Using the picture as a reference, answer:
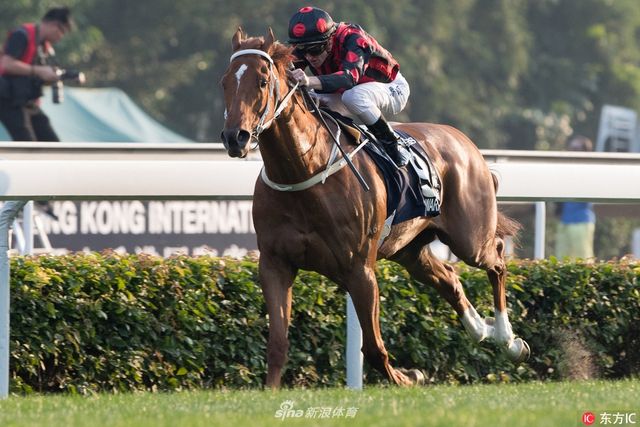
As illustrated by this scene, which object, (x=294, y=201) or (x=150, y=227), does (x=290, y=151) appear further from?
(x=150, y=227)

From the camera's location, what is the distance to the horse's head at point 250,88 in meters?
5.79

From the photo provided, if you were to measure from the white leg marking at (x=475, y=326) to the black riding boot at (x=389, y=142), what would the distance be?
0.99m

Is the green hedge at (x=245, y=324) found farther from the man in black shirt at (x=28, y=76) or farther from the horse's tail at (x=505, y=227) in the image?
the man in black shirt at (x=28, y=76)

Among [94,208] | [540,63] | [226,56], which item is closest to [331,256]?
[94,208]

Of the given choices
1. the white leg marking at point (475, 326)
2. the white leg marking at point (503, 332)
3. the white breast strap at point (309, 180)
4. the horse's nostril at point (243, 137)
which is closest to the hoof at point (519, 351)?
the white leg marking at point (503, 332)

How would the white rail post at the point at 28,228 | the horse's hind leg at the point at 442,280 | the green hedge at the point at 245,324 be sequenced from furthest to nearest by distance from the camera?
the white rail post at the point at 28,228, the horse's hind leg at the point at 442,280, the green hedge at the point at 245,324

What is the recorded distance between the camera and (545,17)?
31891 millimetres

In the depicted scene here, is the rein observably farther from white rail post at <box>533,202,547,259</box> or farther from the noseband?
white rail post at <box>533,202,547,259</box>

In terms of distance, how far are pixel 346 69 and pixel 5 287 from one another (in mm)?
1766

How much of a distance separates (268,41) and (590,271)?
269cm

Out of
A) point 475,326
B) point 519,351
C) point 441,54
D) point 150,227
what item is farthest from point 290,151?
point 441,54

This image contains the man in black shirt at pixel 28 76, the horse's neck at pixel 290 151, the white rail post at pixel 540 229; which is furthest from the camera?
the man in black shirt at pixel 28 76

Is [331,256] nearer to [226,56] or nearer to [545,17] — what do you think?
[226,56]

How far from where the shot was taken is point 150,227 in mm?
10594
